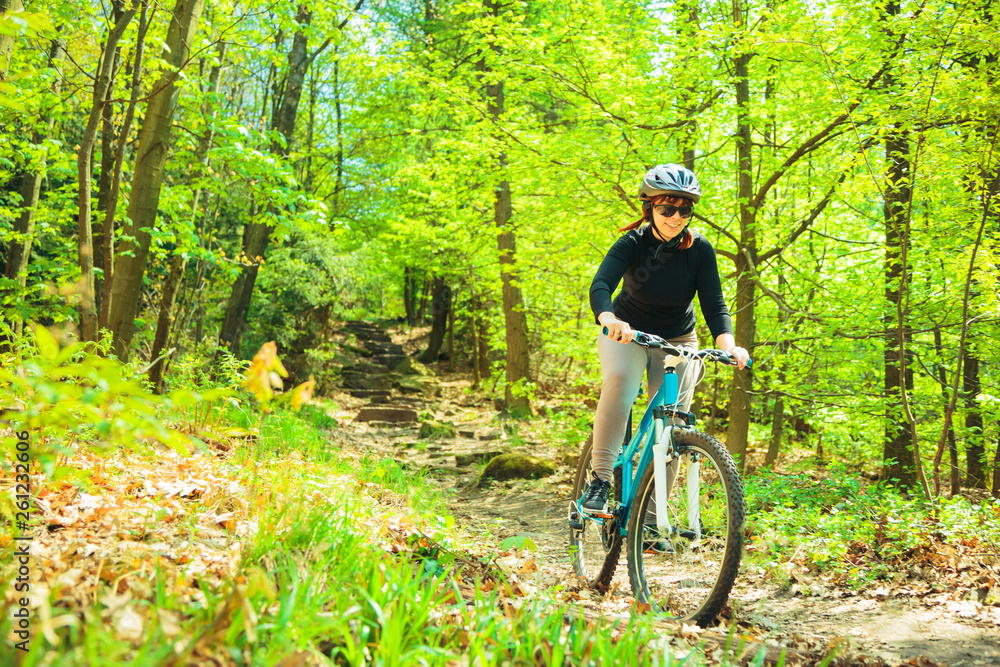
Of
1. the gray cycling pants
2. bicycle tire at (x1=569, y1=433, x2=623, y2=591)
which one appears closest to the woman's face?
the gray cycling pants

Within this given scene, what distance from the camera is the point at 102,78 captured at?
186 inches

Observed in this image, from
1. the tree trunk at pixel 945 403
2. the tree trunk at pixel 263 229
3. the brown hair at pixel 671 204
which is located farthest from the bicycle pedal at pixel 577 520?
the tree trunk at pixel 263 229

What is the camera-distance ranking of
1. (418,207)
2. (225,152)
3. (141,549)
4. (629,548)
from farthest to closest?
1. (418,207)
2. (225,152)
3. (629,548)
4. (141,549)

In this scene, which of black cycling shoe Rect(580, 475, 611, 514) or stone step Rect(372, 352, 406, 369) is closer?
black cycling shoe Rect(580, 475, 611, 514)

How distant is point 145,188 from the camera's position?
20.2 feet

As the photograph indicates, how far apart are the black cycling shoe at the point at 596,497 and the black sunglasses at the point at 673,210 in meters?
1.46

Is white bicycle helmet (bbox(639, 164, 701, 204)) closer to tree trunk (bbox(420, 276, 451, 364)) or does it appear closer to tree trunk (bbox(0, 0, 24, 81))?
tree trunk (bbox(0, 0, 24, 81))

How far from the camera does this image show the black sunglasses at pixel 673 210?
3.19m

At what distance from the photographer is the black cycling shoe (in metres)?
3.28

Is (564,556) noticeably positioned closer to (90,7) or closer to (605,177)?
(605,177)

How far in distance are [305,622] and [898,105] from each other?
525 centimetres

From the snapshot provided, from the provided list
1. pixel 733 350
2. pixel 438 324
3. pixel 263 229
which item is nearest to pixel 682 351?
pixel 733 350

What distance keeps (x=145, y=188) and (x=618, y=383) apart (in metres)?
5.35

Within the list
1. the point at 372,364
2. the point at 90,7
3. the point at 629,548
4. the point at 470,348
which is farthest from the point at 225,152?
the point at 470,348
